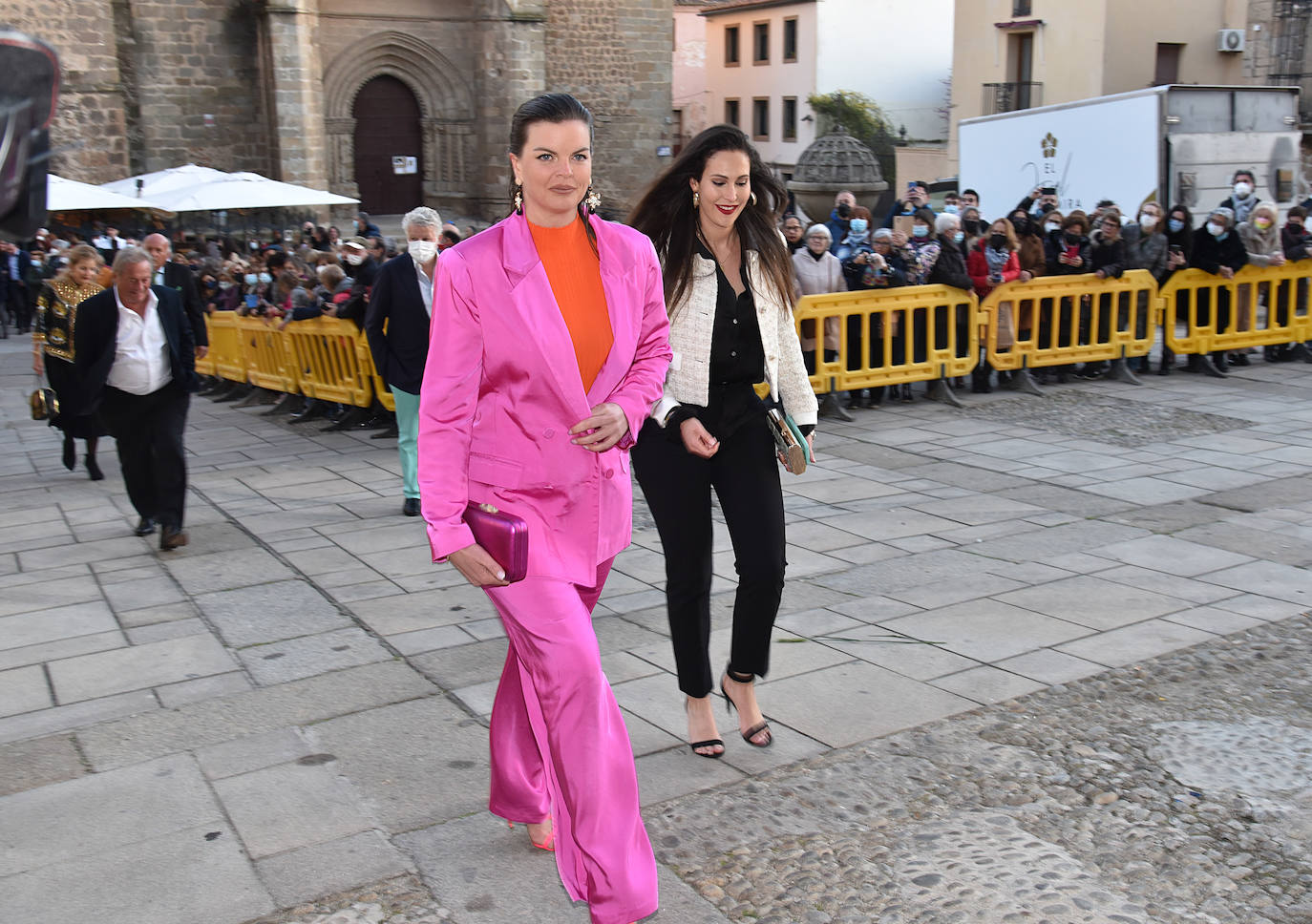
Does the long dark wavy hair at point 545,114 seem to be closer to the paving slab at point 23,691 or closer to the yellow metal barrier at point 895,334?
the paving slab at point 23,691

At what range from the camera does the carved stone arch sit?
2895 cm

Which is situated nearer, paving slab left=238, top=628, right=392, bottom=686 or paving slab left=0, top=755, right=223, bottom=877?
paving slab left=0, top=755, right=223, bottom=877

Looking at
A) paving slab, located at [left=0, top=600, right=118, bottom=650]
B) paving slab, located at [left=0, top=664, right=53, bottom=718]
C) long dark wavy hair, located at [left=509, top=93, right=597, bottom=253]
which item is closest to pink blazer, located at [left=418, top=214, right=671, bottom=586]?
long dark wavy hair, located at [left=509, top=93, right=597, bottom=253]

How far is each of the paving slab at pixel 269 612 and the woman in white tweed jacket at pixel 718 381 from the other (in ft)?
7.10

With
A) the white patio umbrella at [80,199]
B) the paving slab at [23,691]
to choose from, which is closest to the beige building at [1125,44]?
the white patio umbrella at [80,199]

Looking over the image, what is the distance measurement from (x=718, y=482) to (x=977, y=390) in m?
7.84

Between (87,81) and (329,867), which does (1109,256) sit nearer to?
(329,867)

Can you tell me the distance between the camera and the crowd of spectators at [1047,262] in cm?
1052

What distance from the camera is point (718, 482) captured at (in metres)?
3.73

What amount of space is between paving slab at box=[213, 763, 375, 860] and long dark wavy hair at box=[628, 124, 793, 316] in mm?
1745

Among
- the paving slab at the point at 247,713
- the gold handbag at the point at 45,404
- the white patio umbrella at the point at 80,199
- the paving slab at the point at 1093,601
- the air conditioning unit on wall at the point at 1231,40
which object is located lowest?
the paving slab at the point at 247,713

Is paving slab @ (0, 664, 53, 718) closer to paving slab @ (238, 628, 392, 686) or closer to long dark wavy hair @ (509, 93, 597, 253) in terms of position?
paving slab @ (238, 628, 392, 686)

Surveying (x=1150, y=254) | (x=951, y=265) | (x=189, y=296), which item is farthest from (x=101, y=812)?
(x=1150, y=254)

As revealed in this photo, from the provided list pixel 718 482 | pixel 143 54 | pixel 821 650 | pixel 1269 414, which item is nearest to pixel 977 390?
pixel 1269 414
